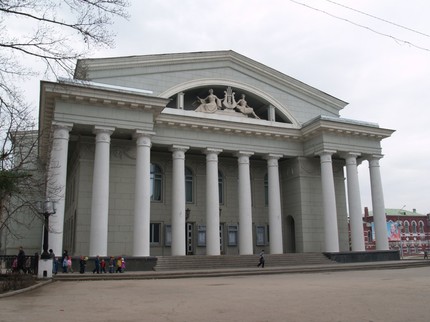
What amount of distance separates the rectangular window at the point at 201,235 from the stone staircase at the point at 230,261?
15.9 feet

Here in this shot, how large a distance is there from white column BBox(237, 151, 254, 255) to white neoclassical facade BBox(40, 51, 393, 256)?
74mm

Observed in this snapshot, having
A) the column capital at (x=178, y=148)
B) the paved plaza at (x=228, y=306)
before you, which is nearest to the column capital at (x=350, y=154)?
the column capital at (x=178, y=148)

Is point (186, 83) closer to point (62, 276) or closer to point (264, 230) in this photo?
point (264, 230)

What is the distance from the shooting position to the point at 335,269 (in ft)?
84.3

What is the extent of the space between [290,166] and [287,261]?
894cm

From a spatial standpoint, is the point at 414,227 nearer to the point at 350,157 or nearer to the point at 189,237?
the point at 350,157

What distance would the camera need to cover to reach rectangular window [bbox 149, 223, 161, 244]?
102 feet

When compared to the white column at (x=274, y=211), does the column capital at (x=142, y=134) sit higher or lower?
higher

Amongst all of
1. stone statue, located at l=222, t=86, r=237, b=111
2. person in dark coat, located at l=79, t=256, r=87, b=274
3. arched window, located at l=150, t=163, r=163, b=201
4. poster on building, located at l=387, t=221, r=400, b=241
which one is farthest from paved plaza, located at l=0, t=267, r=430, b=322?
poster on building, located at l=387, t=221, r=400, b=241

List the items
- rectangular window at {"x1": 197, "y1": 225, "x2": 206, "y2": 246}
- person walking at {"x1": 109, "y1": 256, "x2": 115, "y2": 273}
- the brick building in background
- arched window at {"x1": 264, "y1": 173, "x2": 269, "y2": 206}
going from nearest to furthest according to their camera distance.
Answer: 1. person walking at {"x1": 109, "y1": 256, "x2": 115, "y2": 273}
2. rectangular window at {"x1": 197, "y1": 225, "x2": 206, "y2": 246}
3. arched window at {"x1": 264, "y1": 173, "x2": 269, "y2": 206}
4. the brick building in background

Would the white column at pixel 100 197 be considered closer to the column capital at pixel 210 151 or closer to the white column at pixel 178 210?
the white column at pixel 178 210

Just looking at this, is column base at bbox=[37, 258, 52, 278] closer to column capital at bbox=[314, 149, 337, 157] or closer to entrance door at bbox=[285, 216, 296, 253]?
entrance door at bbox=[285, 216, 296, 253]

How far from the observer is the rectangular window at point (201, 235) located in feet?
106

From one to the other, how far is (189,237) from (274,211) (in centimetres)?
680
